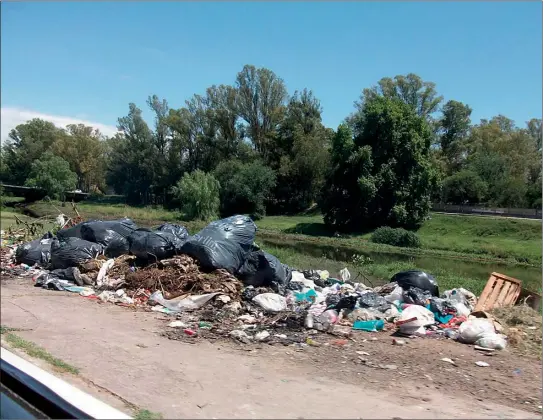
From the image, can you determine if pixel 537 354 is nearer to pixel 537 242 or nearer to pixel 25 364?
pixel 25 364

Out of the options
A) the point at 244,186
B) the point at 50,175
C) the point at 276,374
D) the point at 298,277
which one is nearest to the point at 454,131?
the point at 244,186

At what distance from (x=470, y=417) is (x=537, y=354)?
261 centimetres

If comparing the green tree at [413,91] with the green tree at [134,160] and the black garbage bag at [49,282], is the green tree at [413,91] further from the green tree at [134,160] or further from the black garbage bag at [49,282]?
the black garbage bag at [49,282]

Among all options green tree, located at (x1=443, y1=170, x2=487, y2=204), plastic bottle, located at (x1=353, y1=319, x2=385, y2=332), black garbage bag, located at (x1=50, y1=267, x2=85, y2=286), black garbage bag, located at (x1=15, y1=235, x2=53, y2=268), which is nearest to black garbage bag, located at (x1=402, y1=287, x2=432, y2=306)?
plastic bottle, located at (x1=353, y1=319, x2=385, y2=332)

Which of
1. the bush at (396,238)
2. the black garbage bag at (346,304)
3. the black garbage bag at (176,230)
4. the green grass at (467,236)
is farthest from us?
the bush at (396,238)

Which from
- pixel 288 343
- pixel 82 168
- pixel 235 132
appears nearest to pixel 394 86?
pixel 235 132

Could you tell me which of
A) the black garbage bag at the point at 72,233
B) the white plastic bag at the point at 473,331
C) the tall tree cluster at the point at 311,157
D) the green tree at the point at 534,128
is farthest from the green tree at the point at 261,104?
the white plastic bag at the point at 473,331

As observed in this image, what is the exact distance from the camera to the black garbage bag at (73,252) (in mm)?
9531

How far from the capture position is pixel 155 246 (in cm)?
881

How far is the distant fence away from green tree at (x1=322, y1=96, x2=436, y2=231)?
14.0ft

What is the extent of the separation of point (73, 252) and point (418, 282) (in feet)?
20.7

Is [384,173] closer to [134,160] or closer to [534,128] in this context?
[134,160]

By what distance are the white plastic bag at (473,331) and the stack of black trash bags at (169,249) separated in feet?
10.5

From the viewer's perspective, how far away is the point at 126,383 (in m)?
4.03
